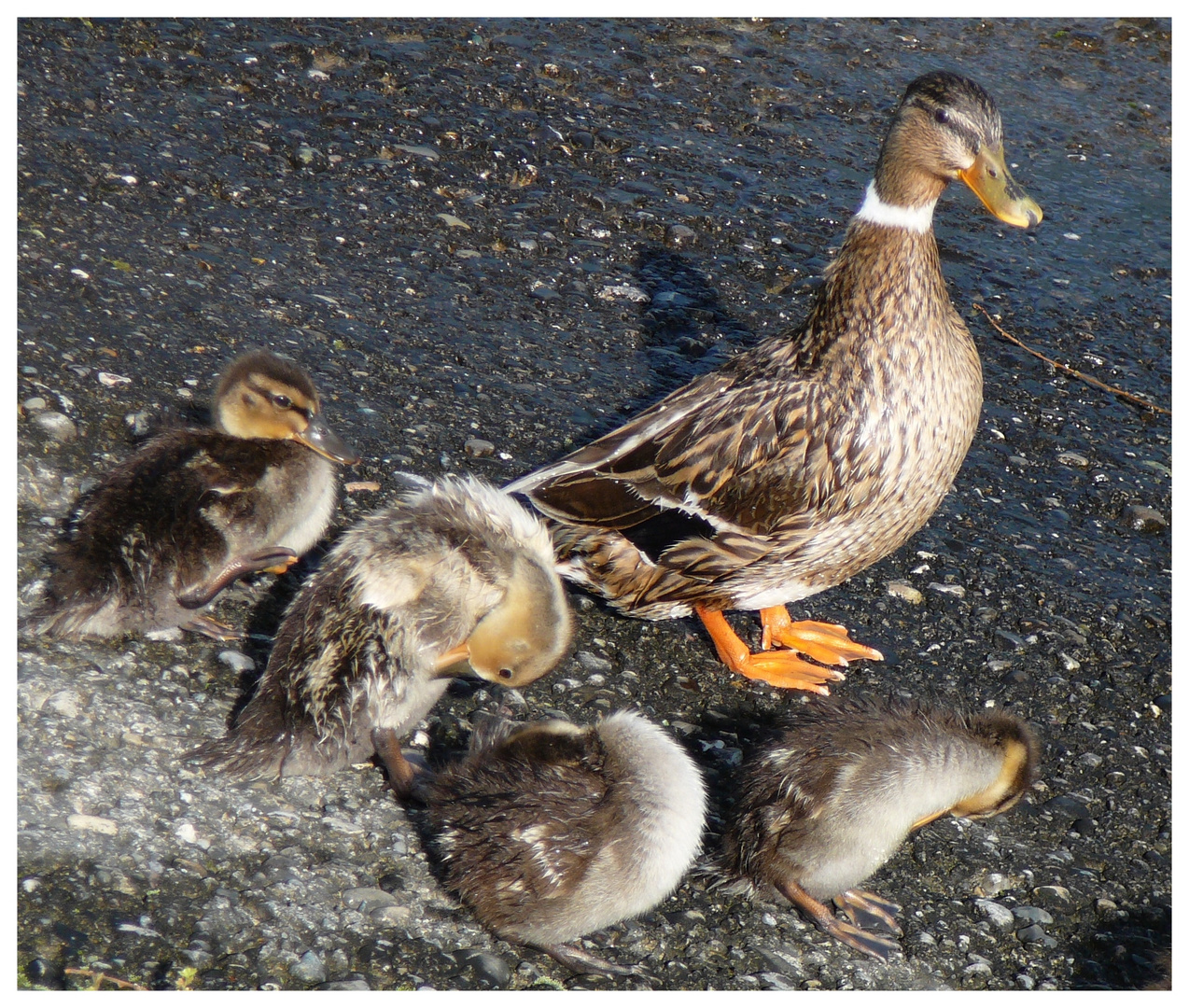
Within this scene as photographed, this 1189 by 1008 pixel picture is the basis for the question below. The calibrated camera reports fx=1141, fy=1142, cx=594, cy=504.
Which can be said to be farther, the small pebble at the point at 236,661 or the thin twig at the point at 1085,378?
the thin twig at the point at 1085,378

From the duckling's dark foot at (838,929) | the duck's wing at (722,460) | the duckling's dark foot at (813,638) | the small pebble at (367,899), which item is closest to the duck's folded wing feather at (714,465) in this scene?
the duck's wing at (722,460)

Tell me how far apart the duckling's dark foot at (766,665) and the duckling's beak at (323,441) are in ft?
4.95

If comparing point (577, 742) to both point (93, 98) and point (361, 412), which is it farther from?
point (93, 98)

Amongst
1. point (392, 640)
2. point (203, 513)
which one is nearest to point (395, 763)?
point (392, 640)

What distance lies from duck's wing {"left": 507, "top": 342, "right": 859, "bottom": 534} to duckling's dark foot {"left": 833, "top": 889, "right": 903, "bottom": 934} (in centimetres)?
132

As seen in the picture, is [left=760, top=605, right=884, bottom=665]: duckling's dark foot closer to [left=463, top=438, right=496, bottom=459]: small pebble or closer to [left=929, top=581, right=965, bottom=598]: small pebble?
[left=929, top=581, right=965, bottom=598]: small pebble

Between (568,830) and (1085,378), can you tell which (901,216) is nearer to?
(568,830)

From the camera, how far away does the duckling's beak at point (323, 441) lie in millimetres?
4398

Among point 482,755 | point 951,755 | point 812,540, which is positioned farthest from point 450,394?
point 951,755

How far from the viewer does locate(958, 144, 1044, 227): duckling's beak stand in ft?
13.9

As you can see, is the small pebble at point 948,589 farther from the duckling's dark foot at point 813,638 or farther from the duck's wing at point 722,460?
the duck's wing at point 722,460

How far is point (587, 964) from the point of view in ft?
10.8

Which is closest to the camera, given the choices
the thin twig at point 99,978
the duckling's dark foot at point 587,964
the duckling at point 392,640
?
the thin twig at point 99,978

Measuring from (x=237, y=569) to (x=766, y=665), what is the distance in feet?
6.71
